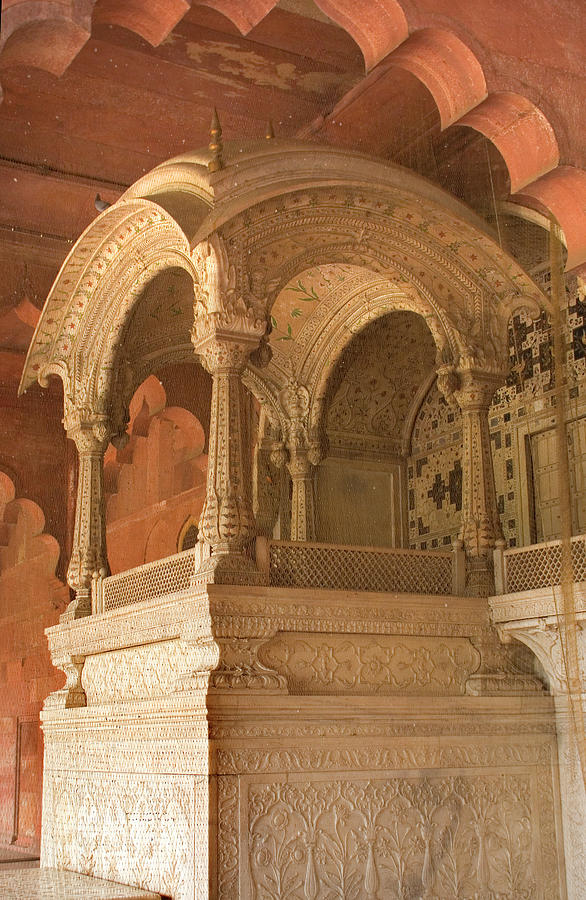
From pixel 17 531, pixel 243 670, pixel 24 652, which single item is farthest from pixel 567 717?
pixel 17 531

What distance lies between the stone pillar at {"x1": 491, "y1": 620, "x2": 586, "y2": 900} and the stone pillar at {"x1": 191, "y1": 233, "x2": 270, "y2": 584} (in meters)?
1.34

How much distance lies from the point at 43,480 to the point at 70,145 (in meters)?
Result: 3.45

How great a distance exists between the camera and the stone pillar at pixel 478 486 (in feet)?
17.8

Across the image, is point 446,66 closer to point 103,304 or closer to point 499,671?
point 103,304

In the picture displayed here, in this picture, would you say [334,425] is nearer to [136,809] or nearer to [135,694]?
[135,694]

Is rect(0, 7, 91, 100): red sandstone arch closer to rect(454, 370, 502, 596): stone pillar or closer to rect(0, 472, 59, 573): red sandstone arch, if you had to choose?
rect(454, 370, 502, 596): stone pillar

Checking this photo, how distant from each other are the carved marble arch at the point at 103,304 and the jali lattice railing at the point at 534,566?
2075 millimetres

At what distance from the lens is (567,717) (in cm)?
526

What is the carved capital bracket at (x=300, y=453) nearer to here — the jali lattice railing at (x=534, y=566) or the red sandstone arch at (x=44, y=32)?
the jali lattice railing at (x=534, y=566)

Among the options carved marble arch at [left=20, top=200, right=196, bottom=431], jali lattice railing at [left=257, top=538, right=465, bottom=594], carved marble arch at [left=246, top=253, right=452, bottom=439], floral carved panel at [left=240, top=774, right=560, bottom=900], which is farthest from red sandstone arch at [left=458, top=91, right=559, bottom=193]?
floral carved panel at [left=240, top=774, right=560, bottom=900]

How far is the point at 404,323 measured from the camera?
7055mm

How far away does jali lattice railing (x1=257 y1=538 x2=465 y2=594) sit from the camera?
5.00m

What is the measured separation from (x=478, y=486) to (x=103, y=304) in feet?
7.46

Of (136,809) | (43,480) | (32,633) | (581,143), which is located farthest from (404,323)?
(32,633)
